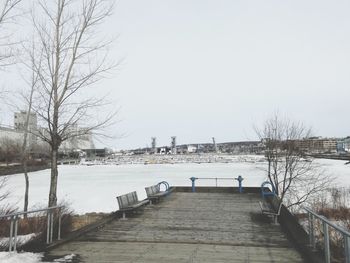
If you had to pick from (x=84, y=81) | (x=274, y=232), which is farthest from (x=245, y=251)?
(x=84, y=81)

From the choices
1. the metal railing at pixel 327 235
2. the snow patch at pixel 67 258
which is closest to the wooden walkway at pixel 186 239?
the snow patch at pixel 67 258

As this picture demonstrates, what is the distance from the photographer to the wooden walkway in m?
6.65

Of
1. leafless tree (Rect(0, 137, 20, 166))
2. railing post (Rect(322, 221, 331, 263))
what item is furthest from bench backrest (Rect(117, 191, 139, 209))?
leafless tree (Rect(0, 137, 20, 166))

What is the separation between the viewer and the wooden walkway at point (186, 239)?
262 inches

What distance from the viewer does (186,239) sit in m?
8.32

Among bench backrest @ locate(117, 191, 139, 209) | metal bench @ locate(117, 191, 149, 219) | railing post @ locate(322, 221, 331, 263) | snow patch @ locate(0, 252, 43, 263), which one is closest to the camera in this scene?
railing post @ locate(322, 221, 331, 263)

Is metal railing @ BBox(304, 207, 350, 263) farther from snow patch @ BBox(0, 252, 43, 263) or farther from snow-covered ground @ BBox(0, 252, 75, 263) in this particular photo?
snow patch @ BBox(0, 252, 43, 263)

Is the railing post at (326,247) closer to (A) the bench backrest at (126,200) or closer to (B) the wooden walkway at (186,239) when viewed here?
(B) the wooden walkway at (186,239)

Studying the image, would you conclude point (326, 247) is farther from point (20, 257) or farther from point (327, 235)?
point (20, 257)

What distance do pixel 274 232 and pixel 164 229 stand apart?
296cm

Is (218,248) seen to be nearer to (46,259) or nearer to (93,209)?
(46,259)

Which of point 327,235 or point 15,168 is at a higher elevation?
point 327,235

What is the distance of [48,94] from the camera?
11906mm

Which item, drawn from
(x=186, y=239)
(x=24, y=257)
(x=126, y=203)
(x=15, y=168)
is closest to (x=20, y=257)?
(x=24, y=257)
